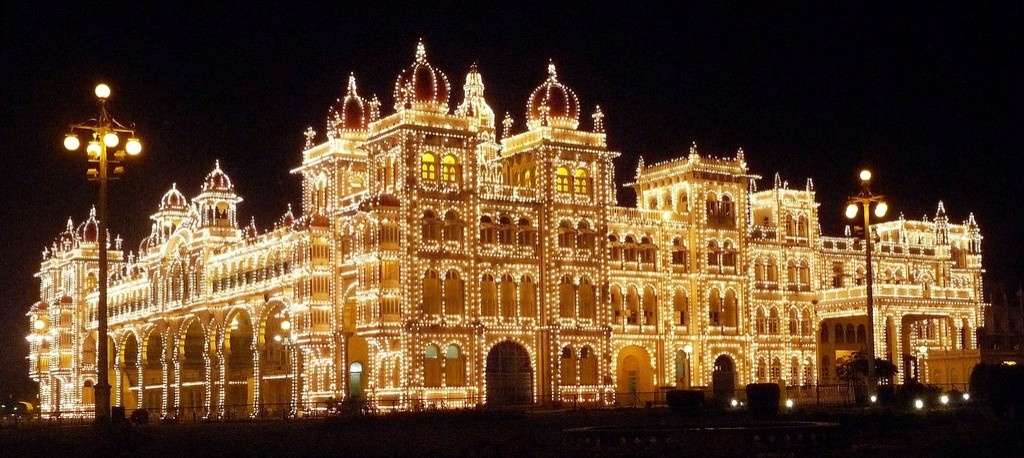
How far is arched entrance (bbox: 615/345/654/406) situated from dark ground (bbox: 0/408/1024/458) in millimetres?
32040

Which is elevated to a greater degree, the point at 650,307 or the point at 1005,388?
the point at 650,307

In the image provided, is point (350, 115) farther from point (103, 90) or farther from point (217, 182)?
point (103, 90)

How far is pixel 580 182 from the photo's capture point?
253 ft

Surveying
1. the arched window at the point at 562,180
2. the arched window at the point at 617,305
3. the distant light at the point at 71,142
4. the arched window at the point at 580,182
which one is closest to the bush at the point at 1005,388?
the distant light at the point at 71,142

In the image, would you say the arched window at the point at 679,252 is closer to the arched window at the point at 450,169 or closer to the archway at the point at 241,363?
the arched window at the point at 450,169

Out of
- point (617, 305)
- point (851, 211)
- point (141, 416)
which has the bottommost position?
point (141, 416)

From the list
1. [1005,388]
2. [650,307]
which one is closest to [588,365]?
[650,307]

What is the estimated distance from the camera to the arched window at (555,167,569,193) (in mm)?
76125

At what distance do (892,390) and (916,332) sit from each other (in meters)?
42.8

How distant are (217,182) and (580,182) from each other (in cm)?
2431

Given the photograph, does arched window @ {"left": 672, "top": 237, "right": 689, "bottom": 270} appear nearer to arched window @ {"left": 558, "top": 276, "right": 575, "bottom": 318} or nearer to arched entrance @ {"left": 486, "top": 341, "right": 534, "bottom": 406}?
arched window @ {"left": 558, "top": 276, "right": 575, "bottom": 318}

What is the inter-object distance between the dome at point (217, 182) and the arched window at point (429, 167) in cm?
2140

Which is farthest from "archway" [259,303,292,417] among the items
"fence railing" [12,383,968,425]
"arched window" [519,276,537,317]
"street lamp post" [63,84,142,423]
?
"street lamp post" [63,84,142,423]

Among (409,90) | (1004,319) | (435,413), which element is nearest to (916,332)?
(1004,319)
